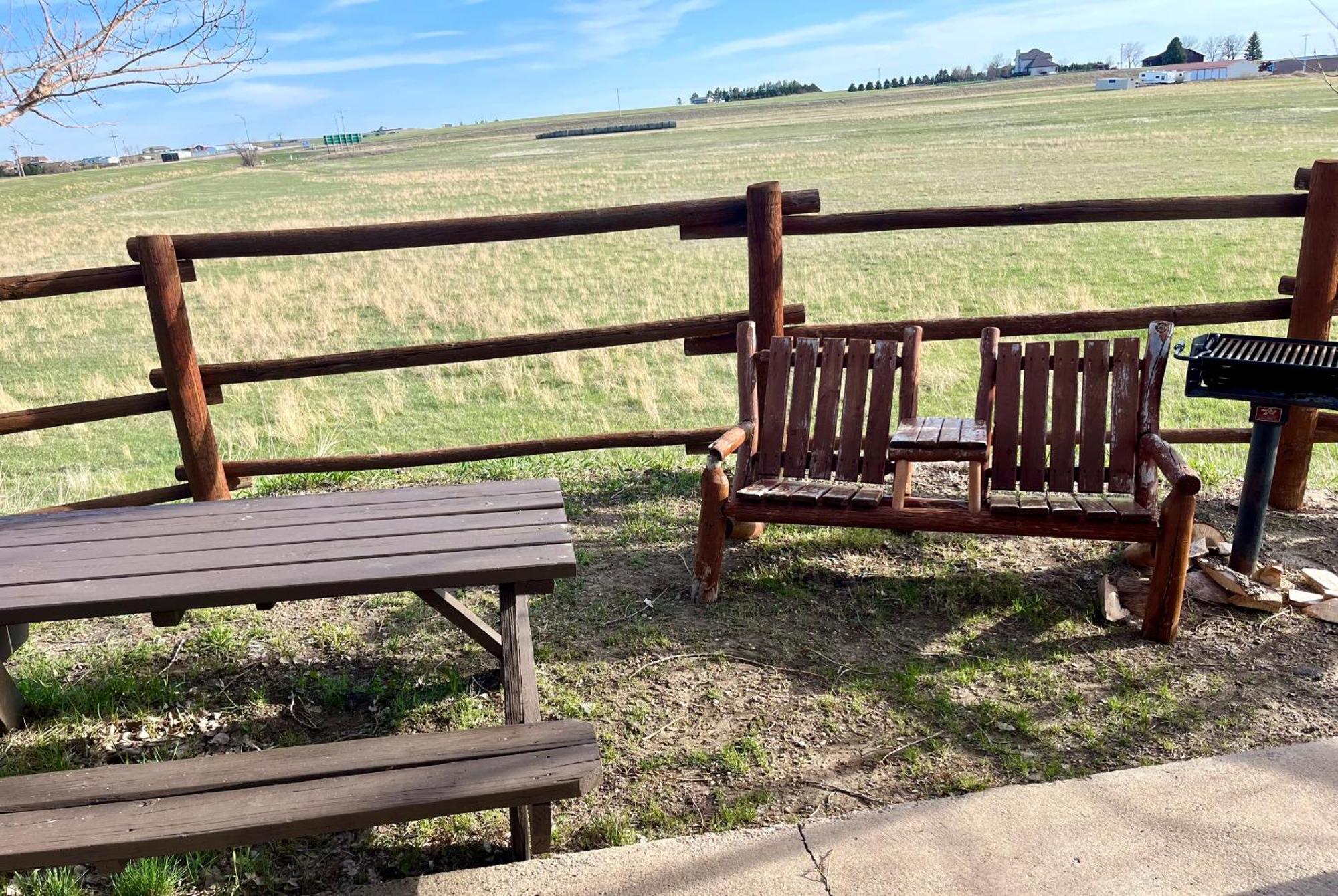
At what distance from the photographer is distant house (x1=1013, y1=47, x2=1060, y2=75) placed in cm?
15875

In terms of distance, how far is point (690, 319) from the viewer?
17.1ft

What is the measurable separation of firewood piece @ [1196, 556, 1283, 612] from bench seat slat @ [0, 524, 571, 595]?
278 cm

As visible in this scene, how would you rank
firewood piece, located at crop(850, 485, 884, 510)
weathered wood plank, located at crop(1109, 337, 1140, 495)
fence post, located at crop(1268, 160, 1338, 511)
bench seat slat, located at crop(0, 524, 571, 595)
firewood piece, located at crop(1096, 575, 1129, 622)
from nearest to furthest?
bench seat slat, located at crop(0, 524, 571, 595) → firewood piece, located at crop(1096, 575, 1129, 622) → firewood piece, located at crop(850, 485, 884, 510) → weathered wood plank, located at crop(1109, 337, 1140, 495) → fence post, located at crop(1268, 160, 1338, 511)

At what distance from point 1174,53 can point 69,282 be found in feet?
464

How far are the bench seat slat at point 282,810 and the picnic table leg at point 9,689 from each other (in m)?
1.36

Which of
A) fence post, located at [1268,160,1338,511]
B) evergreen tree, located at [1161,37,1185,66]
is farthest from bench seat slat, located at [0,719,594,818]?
evergreen tree, located at [1161,37,1185,66]

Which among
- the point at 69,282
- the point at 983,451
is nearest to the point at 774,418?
the point at 983,451

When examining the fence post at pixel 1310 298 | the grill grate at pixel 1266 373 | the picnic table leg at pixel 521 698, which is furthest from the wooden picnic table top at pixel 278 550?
the fence post at pixel 1310 298

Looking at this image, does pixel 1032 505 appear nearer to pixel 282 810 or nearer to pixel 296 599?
pixel 296 599

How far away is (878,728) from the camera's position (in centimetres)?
321

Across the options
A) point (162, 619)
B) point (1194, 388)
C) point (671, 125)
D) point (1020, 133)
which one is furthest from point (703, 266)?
point (671, 125)

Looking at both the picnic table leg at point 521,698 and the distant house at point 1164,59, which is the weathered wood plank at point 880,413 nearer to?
the picnic table leg at point 521,698

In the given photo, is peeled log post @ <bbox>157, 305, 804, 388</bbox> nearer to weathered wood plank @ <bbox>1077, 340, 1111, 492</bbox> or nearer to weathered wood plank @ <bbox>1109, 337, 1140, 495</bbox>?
weathered wood plank @ <bbox>1077, 340, 1111, 492</bbox>

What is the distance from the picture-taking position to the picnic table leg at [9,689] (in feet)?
10.4
